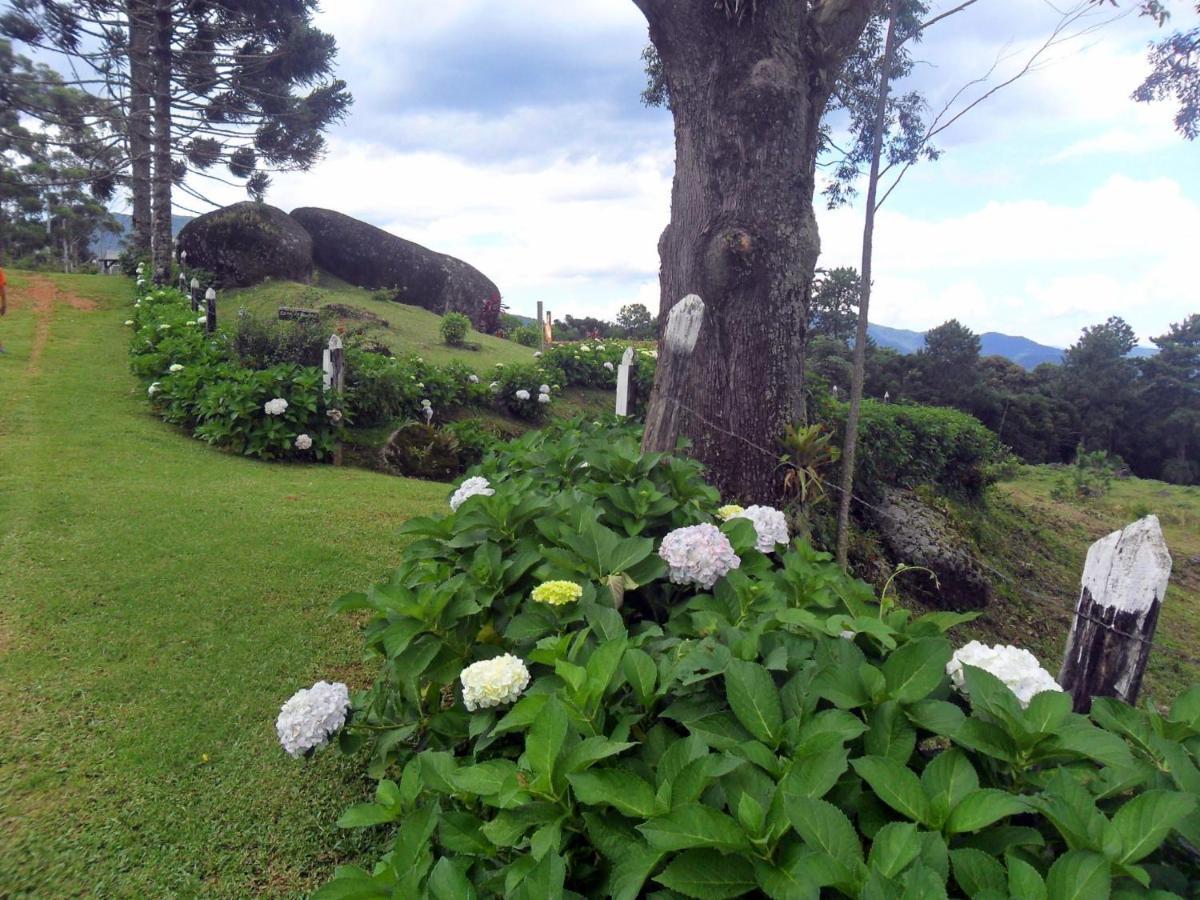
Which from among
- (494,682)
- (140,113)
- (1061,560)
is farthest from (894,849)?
(140,113)

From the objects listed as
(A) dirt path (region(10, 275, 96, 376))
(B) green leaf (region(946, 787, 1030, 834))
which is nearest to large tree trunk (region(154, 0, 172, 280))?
(A) dirt path (region(10, 275, 96, 376))

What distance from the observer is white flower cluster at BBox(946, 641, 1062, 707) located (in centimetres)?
125

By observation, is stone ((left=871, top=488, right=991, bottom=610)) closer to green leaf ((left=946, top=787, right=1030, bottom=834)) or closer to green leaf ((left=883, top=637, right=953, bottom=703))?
green leaf ((left=883, top=637, right=953, bottom=703))

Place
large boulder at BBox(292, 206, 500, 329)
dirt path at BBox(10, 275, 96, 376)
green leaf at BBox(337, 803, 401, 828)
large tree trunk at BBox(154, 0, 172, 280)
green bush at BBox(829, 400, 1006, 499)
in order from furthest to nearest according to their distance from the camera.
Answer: large boulder at BBox(292, 206, 500, 329) → large tree trunk at BBox(154, 0, 172, 280) → dirt path at BBox(10, 275, 96, 376) → green bush at BBox(829, 400, 1006, 499) → green leaf at BBox(337, 803, 401, 828)

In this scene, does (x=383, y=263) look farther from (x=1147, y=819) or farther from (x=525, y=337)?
(x=1147, y=819)

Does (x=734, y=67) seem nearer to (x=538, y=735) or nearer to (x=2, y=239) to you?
(x=538, y=735)

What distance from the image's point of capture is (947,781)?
A: 3.45ft

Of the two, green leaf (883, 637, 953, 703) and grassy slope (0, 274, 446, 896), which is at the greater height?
green leaf (883, 637, 953, 703)

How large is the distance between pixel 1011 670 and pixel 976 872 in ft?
1.47

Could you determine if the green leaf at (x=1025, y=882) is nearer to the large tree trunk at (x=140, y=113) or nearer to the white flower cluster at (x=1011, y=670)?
the white flower cluster at (x=1011, y=670)

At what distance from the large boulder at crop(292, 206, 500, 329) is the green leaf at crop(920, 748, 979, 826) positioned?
1762cm

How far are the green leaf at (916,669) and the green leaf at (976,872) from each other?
0.29 metres

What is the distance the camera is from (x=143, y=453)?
6379 millimetres

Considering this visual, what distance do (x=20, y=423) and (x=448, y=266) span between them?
12549 millimetres
